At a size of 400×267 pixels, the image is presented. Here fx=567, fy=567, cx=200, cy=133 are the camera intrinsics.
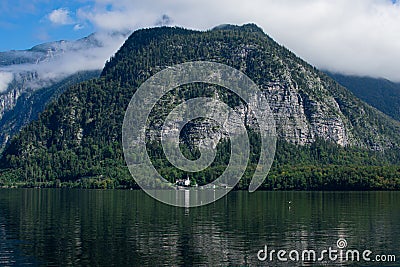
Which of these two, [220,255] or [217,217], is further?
[217,217]

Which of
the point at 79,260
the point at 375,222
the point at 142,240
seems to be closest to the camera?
the point at 79,260

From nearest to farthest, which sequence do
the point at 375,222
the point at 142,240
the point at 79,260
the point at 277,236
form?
1. the point at 79,260
2. the point at 142,240
3. the point at 277,236
4. the point at 375,222

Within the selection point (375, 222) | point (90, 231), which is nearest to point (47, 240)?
point (90, 231)

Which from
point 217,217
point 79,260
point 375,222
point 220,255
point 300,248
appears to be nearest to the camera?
point 79,260

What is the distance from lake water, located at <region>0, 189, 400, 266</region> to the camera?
59312mm

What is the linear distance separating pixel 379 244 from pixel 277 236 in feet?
44.3

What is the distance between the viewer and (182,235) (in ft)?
253

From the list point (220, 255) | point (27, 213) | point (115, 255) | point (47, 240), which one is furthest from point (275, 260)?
point (27, 213)

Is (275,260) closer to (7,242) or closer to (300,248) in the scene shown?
(300,248)

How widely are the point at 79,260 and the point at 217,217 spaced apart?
4791cm

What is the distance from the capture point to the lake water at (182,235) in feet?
195

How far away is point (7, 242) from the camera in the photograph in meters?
69.2

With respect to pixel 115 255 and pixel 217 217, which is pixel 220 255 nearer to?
pixel 115 255

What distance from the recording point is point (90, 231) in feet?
263
